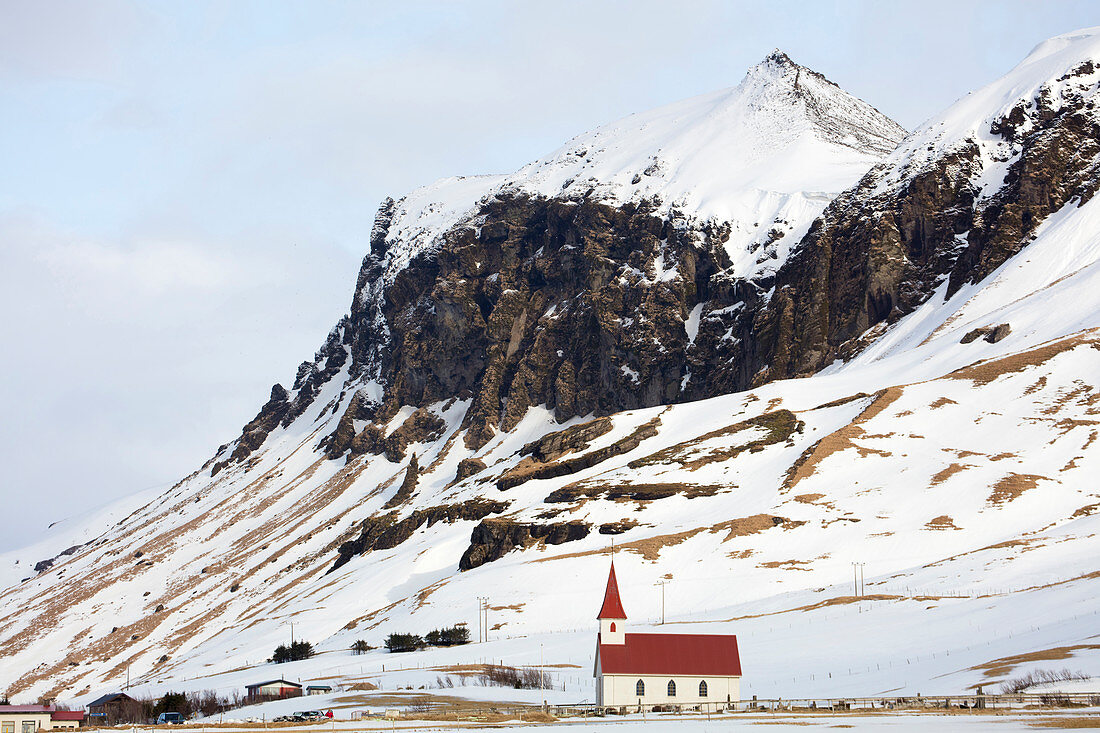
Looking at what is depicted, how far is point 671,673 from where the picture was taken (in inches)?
3073

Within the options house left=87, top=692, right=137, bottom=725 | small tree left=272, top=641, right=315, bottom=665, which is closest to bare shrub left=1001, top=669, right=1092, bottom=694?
house left=87, top=692, right=137, bottom=725

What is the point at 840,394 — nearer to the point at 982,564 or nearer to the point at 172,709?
the point at 982,564

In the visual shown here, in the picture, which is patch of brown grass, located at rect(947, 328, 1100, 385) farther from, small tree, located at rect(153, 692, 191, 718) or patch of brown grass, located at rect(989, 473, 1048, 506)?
small tree, located at rect(153, 692, 191, 718)

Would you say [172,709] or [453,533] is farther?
[453,533]

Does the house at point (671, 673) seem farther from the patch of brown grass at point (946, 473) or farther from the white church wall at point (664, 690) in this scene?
the patch of brown grass at point (946, 473)

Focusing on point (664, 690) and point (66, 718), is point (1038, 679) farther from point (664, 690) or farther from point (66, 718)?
point (66, 718)

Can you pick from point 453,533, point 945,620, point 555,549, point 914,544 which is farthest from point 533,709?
point 453,533

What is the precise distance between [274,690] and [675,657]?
3765cm

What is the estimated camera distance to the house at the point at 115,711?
90.6m

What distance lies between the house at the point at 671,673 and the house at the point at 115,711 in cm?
3742

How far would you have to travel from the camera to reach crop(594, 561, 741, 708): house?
255ft

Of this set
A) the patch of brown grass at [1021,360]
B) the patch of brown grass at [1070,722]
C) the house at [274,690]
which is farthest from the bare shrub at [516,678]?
the patch of brown grass at [1021,360]

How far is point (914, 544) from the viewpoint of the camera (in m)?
135

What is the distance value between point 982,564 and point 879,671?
39193mm
